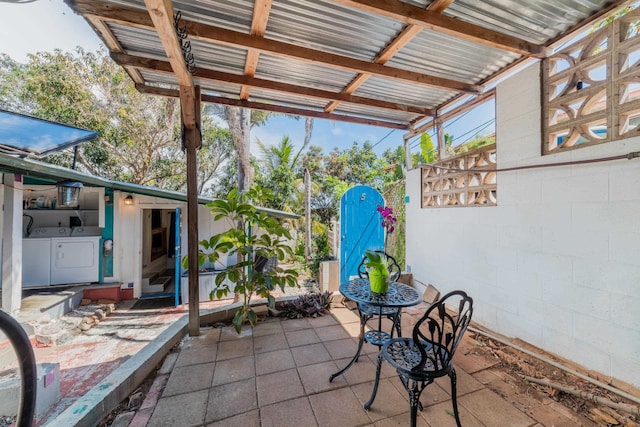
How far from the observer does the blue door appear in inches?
204

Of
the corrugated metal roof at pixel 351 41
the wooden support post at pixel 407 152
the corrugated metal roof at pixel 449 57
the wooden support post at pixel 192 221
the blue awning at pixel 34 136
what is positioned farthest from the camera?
the wooden support post at pixel 407 152

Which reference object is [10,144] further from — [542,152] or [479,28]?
[542,152]

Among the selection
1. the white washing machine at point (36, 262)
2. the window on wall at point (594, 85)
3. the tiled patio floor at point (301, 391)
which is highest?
the window on wall at point (594, 85)

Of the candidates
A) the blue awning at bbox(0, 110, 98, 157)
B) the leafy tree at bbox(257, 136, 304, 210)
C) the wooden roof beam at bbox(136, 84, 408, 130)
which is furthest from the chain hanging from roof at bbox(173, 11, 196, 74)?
the leafy tree at bbox(257, 136, 304, 210)

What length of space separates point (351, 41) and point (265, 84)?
111cm

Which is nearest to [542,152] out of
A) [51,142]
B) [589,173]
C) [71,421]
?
[589,173]

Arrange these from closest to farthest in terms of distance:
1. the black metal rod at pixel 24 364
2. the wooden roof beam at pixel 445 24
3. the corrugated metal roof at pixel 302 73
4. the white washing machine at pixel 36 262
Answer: the black metal rod at pixel 24 364
the wooden roof beam at pixel 445 24
the corrugated metal roof at pixel 302 73
the white washing machine at pixel 36 262

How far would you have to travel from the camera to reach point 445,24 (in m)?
2.03

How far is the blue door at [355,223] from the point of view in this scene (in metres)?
5.18

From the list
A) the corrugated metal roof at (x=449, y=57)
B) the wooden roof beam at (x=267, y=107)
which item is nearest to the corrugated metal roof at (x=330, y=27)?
the corrugated metal roof at (x=449, y=57)

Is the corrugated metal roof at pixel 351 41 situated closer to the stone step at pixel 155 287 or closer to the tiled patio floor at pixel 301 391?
the tiled patio floor at pixel 301 391

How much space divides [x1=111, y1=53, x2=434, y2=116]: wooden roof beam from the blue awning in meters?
2.26

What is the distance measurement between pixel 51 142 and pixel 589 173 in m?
6.52

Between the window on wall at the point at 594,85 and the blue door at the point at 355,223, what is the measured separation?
9.90 feet
